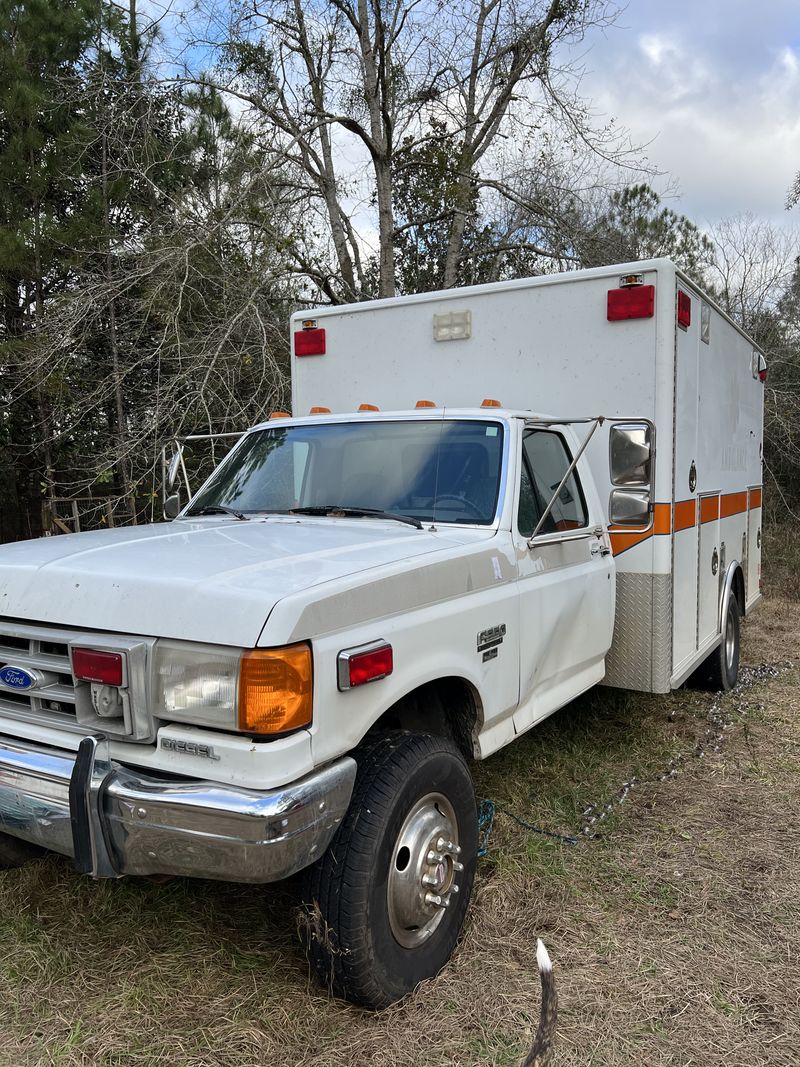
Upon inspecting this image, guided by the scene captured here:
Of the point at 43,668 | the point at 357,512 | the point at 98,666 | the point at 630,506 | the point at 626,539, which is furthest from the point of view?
the point at 626,539

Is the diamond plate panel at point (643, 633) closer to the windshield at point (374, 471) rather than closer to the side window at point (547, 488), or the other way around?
the side window at point (547, 488)

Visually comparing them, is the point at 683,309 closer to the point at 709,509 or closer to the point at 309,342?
the point at 709,509

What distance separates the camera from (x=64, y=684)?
8.83 ft

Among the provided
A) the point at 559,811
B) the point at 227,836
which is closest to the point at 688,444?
Answer: the point at 559,811

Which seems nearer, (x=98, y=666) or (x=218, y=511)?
(x=98, y=666)

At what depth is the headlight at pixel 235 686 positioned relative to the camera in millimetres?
2309

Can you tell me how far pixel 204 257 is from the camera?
9.56 meters

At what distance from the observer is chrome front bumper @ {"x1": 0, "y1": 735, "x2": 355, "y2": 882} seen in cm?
226

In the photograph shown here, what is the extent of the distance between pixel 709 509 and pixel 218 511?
10.6 ft

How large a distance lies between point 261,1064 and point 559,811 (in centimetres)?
216

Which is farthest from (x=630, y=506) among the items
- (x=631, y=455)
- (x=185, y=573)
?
(x=185, y=573)

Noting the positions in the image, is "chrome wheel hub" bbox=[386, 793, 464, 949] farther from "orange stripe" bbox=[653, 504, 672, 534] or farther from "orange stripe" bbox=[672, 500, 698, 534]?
"orange stripe" bbox=[672, 500, 698, 534]

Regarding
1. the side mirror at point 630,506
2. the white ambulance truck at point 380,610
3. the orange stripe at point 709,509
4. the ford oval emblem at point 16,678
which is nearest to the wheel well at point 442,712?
the white ambulance truck at point 380,610

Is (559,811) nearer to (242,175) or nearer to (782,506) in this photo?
(242,175)
